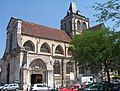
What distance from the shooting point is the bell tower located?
61812 millimetres

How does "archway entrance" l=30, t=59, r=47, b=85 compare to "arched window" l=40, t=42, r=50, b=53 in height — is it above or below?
below

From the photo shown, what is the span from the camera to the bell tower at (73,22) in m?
61.8

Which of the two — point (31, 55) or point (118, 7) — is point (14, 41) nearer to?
point (31, 55)

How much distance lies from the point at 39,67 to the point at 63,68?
673 centimetres

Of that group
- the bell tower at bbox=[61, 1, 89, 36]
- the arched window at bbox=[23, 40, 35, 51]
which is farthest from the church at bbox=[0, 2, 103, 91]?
the bell tower at bbox=[61, 1, 89, 36]

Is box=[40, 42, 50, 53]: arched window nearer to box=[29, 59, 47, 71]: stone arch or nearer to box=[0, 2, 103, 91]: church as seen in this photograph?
box=[0, 2, 103, 91]: church

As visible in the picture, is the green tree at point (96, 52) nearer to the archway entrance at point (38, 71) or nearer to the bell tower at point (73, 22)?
the archway entrance at point (38, 71)

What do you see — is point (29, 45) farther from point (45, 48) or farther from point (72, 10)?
point (72, 10)

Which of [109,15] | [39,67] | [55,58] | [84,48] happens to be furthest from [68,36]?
[109,15]

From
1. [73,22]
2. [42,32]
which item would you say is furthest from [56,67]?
[73,22]

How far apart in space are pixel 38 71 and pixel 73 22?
20.5 meters

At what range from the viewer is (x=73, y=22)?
204 ft

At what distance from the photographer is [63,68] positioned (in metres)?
52.1

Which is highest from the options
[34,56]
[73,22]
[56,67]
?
[73,22]
